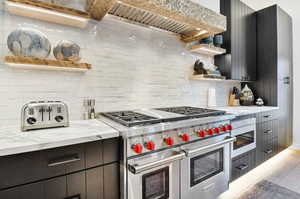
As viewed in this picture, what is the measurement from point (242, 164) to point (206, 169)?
74 centimetres

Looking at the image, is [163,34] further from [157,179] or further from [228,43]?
[157,179]

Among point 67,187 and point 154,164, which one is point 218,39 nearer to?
point 154,164

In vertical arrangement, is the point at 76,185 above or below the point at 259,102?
below

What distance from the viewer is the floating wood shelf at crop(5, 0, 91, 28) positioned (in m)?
1.12

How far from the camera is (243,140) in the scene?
1.99 meters

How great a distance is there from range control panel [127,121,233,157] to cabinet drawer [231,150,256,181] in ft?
1.65

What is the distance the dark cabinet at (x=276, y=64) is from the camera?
8.82 ft

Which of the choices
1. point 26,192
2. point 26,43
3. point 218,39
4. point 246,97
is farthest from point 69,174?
point 246,97

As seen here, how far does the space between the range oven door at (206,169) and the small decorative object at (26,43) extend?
134 centimetres

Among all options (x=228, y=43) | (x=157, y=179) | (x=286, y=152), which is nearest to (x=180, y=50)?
(x=228, y=43)

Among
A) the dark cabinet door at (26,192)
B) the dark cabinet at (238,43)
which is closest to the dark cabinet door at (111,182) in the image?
the dark cabinet door at (26,192)

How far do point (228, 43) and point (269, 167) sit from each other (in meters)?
2.00

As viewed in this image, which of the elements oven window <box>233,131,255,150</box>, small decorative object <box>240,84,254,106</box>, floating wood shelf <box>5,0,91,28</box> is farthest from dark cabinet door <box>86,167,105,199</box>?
small decorative object <box>240,84,254,106</box>

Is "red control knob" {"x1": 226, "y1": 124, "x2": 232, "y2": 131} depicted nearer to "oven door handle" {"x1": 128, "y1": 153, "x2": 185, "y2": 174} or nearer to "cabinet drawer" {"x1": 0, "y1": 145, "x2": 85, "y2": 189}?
"oven door handle" {"x1": 128, "y1": 153, "x2": 185, "y2": 174}
